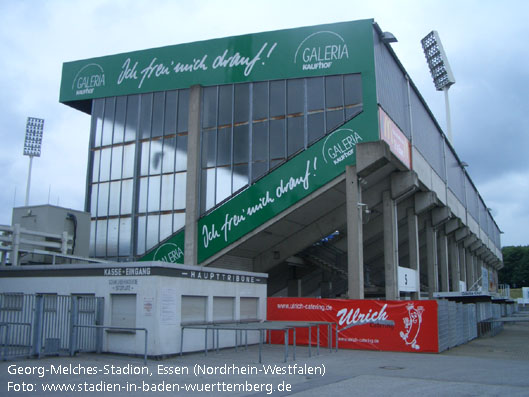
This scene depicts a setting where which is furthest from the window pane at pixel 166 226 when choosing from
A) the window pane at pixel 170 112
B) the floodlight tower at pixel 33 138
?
the floodlight tower at pixel 33 138

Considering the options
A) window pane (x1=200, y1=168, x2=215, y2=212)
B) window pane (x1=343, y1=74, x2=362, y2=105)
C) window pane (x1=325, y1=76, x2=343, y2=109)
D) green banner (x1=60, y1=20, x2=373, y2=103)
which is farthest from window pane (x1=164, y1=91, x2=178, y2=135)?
window pane (x1=343, y1=74, x2=362, y2=105)

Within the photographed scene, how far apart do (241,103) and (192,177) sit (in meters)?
4.99

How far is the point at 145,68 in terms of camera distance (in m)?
34.0

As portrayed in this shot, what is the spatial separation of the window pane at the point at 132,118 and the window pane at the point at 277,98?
9.40 meters

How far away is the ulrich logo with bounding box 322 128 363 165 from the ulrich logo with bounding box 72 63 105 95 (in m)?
16.6

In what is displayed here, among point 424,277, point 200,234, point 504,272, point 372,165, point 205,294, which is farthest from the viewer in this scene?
point 504,272

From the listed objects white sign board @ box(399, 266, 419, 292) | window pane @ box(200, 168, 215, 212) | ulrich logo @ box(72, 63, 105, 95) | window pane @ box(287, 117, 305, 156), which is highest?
ulrich logo @ box(72, 63, 105, 95)

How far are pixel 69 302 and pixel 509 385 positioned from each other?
12592 millimetres

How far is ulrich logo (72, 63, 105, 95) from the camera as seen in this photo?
35781 mm

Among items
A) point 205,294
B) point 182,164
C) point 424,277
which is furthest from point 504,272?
point 205,294

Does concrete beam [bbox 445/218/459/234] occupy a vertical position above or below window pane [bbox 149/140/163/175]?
below

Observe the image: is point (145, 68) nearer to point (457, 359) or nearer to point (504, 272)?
point (457, 359)

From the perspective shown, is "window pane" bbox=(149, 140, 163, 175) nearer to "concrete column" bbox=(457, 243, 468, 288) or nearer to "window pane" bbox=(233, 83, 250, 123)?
"window pane" bbox=(233, 83, 250, 123)

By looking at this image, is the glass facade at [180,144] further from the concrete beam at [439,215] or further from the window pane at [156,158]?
the concrete beam at [439,215]
